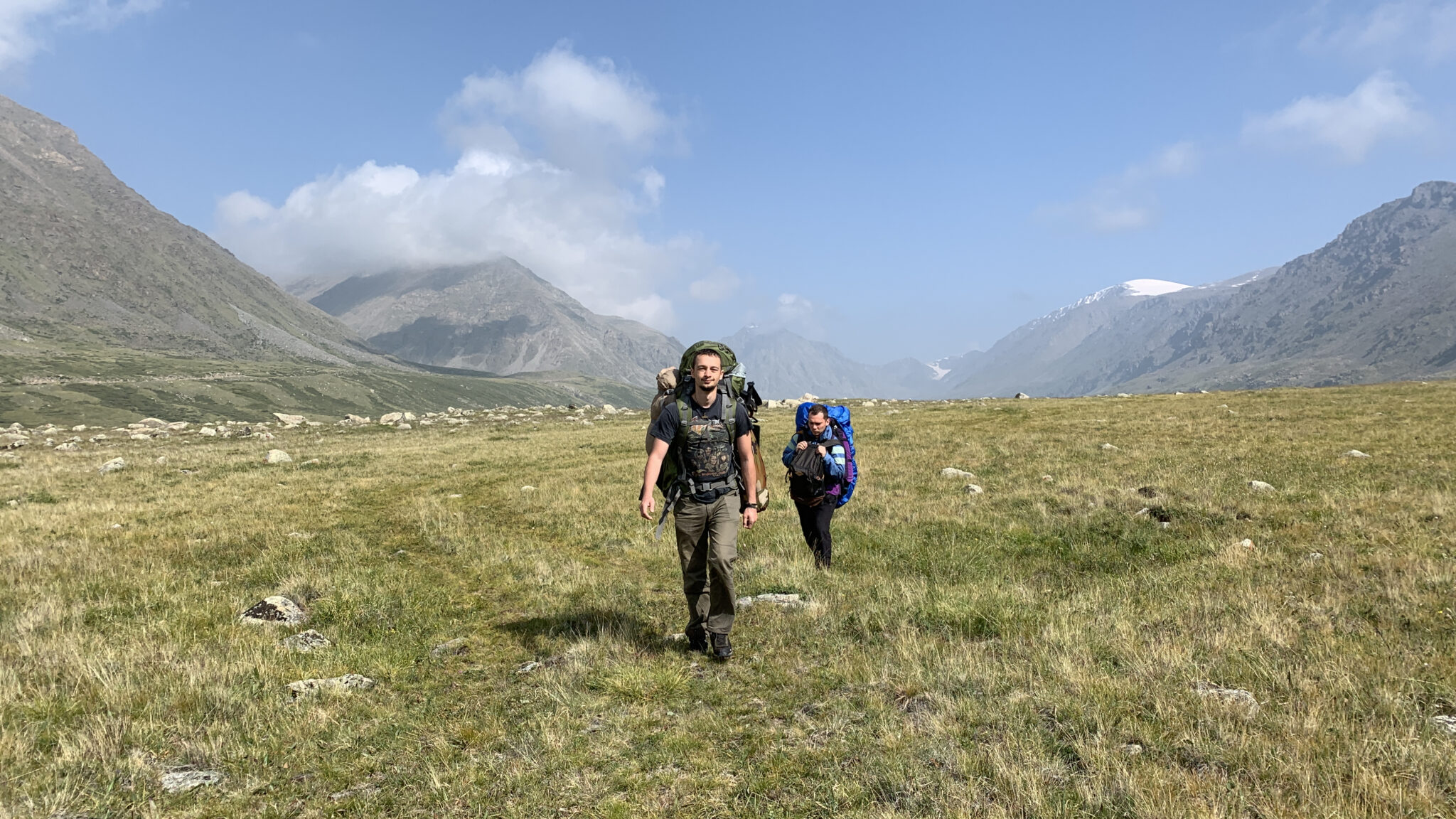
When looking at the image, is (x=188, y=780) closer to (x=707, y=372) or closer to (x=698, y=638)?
(x=698, y=638)

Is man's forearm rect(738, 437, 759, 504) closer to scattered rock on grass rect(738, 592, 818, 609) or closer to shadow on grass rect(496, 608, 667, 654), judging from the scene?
scattered rock on grass rect(738, 592, 818, 609)

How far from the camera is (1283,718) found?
5.09m

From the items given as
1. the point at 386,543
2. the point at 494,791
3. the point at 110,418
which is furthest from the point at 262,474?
the point at 110,418

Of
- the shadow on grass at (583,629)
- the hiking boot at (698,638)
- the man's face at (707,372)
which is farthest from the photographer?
the shadow on grass at (583,629)

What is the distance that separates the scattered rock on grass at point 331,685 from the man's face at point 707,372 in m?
4.81

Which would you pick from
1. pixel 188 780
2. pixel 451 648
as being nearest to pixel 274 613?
pixel 451 648

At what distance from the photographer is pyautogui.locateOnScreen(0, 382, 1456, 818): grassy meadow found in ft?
15.6

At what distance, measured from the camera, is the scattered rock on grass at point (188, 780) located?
5074 millimetres

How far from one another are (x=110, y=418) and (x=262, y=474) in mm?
199353

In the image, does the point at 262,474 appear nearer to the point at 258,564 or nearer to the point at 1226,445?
the point at 258,564

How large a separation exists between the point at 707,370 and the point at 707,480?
126 cm

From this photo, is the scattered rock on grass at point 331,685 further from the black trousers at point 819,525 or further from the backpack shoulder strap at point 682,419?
the black trousers at point 819,525

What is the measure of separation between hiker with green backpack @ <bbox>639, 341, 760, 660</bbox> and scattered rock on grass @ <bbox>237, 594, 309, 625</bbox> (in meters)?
5.54

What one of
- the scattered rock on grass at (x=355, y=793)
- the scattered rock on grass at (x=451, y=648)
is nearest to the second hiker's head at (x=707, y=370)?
the scattered rock on grass at (x=451, y=648)
